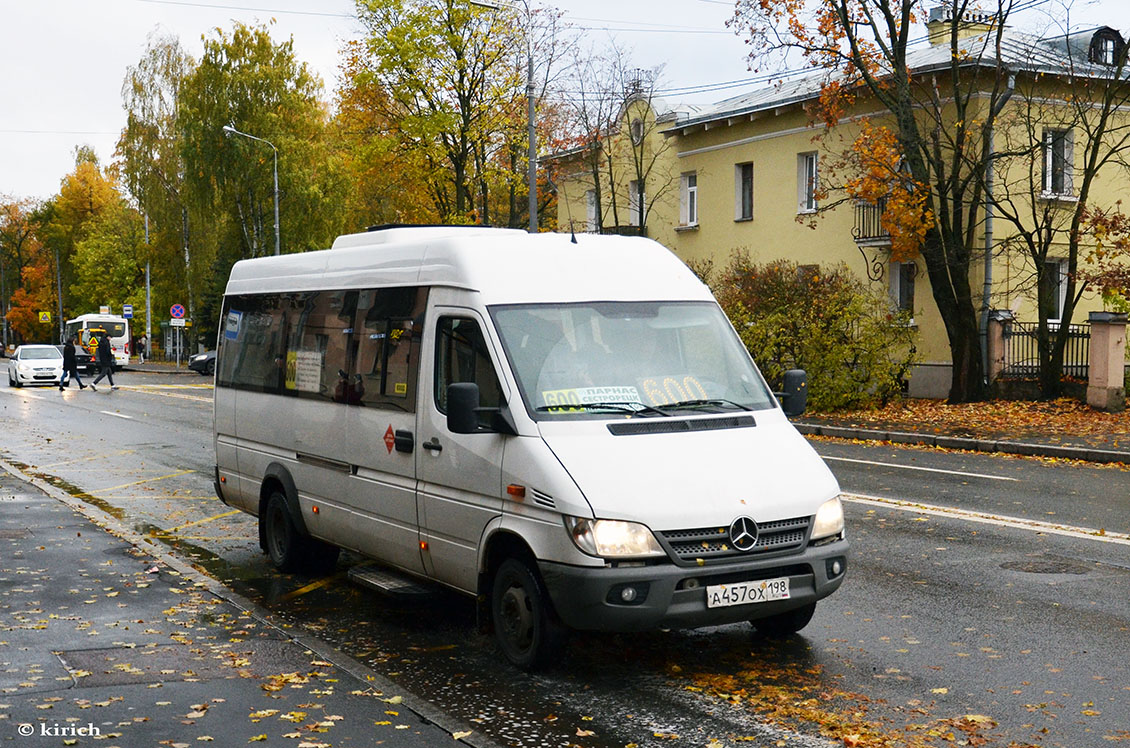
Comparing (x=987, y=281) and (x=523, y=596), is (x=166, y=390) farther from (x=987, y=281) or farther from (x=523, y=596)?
(x=523, y=596)

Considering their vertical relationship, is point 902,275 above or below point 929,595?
above

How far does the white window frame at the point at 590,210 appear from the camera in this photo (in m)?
45.6

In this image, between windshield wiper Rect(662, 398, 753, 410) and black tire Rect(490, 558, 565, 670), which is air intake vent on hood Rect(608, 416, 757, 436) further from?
black tire Rect(490, 558, 565, 670)

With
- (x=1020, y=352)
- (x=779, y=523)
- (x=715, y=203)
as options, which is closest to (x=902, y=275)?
(x=1020, y=352)

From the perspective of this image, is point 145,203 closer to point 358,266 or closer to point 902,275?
point 902,275

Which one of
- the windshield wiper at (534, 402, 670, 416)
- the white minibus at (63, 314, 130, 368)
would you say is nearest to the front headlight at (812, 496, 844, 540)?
the windshield wiper at (534, 402, 670, 416)

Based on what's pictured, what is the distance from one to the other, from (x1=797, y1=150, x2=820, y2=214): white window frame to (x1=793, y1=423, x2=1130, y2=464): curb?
13.4 m

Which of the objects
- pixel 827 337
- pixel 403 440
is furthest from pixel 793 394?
pixel 827 337

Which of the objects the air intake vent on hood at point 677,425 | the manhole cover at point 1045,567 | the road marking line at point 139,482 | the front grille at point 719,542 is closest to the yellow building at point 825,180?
the road marking line at point 139,482

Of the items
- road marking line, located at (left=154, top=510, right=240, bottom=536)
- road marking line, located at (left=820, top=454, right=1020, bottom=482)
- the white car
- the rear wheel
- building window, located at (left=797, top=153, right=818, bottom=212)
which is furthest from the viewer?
the white car

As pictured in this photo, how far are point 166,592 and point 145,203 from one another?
60.6 metres

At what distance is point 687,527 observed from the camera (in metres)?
6.03

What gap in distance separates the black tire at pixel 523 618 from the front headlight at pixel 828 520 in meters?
1.41

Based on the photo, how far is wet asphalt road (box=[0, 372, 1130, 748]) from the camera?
5.57 meters
